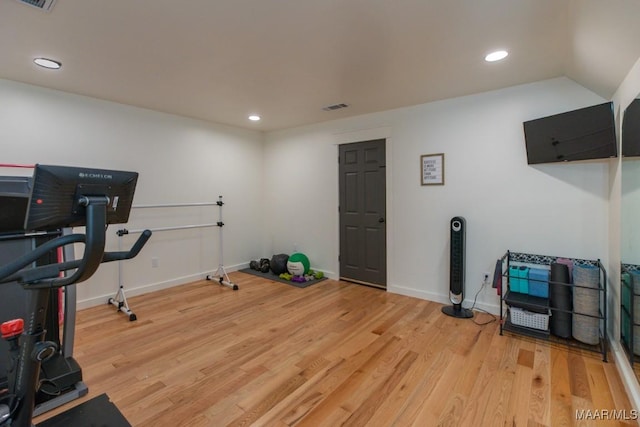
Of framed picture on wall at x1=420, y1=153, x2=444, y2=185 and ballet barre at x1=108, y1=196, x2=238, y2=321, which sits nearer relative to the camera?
ballet barre at x1=108, y1=196, x2=238, y2=321

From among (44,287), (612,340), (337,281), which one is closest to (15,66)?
(44,287)

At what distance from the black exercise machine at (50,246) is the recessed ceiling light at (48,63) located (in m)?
2.17

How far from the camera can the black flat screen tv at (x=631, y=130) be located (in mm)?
1959

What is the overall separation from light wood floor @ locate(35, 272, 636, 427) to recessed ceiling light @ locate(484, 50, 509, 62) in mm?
2378

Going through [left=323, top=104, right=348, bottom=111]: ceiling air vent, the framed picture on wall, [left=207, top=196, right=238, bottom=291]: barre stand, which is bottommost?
[left=207, top=196, right=238, bottom=291]: barre stand

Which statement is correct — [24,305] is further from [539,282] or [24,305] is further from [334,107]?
[539,282]

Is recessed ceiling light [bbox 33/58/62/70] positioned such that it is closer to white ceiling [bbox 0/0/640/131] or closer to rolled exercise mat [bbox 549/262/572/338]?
white ceiling [bbox 0/0/640/131]

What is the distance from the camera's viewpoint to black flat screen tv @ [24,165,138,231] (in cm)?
105

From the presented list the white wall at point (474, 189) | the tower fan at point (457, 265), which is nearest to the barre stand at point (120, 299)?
the white wall at point (474, 189)

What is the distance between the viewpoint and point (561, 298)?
268 cm

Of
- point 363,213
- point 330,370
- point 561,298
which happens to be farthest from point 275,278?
point 561,298

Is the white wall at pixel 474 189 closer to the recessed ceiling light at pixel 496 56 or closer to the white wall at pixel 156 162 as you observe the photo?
the recessed ceiling light at pixel 496 56

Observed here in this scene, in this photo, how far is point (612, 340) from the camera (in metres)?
2.47

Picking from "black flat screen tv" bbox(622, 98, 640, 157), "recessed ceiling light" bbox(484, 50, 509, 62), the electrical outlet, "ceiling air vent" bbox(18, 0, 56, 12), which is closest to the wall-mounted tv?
"black flat screen tv" bbox(622, 98, 640, 157)
